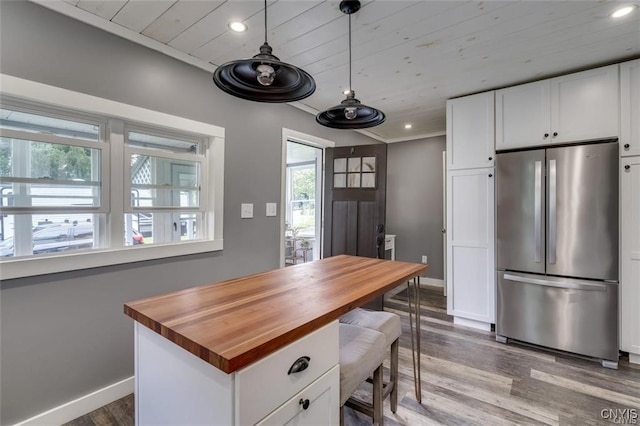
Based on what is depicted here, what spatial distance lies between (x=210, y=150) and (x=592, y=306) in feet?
11.2

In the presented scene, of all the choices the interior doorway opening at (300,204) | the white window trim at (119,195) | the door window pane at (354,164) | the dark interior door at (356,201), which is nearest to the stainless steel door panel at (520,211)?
the dark interior door at (356,201)

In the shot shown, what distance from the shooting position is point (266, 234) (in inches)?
115

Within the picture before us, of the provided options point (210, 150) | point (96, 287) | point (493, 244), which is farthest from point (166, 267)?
point (493, 244)

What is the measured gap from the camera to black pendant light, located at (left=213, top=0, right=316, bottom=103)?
3.95 feet

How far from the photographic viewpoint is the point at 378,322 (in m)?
1.65

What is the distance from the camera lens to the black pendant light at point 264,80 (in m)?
1.20

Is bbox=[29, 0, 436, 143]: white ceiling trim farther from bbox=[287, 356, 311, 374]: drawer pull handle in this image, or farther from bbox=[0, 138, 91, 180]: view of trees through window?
bbox=[287, 356, 311, 374]: drawer pull handle

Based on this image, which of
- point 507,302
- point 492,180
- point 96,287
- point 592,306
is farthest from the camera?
point 492,180

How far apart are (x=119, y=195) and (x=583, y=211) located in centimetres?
354

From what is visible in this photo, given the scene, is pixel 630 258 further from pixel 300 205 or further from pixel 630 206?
pixel 300 205

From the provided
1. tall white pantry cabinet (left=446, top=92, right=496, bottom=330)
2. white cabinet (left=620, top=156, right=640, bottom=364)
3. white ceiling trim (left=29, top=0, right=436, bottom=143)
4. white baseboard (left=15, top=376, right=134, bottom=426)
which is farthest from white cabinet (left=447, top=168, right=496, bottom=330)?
white baseboard (left=15, top=376, right=134, bottom=426)

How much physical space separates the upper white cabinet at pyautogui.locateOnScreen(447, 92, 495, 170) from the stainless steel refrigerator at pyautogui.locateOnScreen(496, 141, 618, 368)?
24 cm

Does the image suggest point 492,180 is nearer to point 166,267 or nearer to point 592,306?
point 592,306

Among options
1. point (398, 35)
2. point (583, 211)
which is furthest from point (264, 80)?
point (583, 211)
